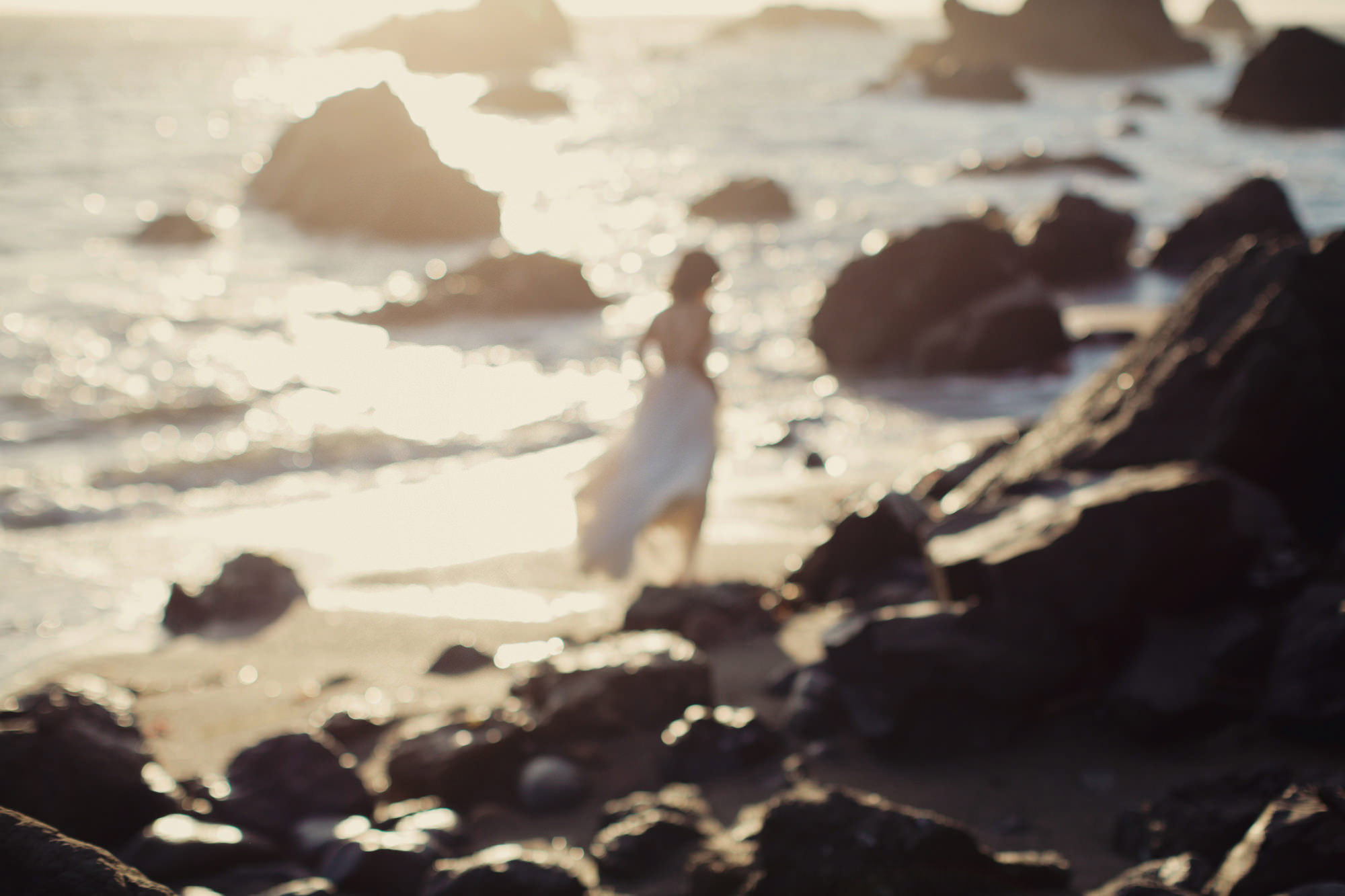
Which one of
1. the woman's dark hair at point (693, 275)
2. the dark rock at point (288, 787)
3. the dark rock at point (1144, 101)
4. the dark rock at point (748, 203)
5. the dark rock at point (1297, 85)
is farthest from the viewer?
the dark rock at point (1144, 101)

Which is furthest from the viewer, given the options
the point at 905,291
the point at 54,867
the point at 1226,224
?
the point at 1226,224

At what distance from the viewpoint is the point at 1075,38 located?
6581cm

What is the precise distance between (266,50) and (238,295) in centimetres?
9405

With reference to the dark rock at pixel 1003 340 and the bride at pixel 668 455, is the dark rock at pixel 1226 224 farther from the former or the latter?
the bride at pixel 668 455

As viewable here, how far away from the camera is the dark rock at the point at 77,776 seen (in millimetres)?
3148

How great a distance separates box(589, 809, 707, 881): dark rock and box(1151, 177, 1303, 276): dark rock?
1324cm

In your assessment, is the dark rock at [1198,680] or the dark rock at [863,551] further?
the dark rock at [863,551]

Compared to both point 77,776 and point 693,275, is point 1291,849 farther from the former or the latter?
point 693,275

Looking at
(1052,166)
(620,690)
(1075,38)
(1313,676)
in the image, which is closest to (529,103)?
(1052,166)

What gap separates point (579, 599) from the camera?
535 centimetres

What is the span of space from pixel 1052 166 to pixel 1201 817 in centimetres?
2457

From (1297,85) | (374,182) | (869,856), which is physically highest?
(374,182)

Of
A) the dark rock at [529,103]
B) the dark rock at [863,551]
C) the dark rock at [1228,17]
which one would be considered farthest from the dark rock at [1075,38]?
the dark rock at [863,551]

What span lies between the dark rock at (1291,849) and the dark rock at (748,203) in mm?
18004
